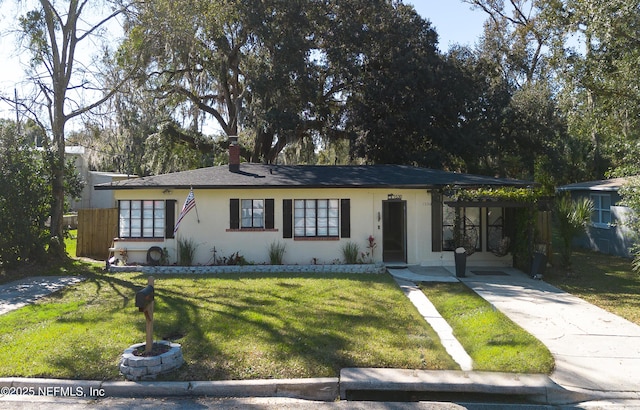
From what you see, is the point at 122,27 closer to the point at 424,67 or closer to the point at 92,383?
the point at 424,67

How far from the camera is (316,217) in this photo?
15.1 m

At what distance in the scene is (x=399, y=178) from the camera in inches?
604

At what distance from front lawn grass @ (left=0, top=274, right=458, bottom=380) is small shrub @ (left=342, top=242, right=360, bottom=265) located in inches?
115

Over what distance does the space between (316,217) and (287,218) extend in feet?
2.84

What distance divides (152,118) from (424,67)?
11.4m

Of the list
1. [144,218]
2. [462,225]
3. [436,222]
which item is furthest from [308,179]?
[144,218]

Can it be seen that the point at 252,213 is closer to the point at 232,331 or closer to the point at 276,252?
the point at 276,252

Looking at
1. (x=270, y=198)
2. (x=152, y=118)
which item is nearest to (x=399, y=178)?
(x=270, y=198)

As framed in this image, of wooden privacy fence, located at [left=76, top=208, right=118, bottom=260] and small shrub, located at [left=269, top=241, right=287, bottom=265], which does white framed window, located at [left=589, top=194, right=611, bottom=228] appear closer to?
small shrub, located at [left=269, top=241, right=287, bottom=265]

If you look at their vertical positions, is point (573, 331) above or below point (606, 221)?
below

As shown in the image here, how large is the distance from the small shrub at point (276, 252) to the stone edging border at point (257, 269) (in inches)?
16.5

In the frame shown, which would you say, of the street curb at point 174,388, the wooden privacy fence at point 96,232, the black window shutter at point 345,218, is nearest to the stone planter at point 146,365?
the street curb at point 174,388

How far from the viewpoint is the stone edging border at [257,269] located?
45.6ft

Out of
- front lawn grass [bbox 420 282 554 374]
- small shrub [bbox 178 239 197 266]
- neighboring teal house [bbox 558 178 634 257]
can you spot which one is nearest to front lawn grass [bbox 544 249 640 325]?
neighboring teal house [bbox 558 178 634 257]
